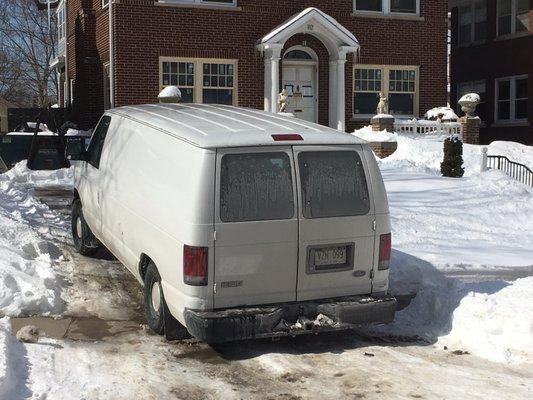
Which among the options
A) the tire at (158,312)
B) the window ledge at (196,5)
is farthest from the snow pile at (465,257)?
the window ledge at (196,5)

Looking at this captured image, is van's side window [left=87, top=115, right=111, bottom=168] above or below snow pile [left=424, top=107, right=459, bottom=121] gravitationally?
below

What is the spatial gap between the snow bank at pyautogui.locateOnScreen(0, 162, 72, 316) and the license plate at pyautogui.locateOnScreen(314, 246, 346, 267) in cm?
280

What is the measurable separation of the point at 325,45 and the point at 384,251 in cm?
1674

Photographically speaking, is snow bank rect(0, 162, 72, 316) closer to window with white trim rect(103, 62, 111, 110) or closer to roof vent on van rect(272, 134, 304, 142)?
roof vent on van rect(272, 134, 304, 142)

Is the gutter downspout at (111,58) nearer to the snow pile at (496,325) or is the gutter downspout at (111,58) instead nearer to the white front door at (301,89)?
the white front door at (301,89)

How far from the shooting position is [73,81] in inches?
1057

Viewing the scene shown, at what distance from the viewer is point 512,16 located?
27156mm

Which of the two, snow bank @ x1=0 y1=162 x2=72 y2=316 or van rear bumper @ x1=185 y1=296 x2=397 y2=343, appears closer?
van rear bumper @ x1=185 y1=296 x2=397 y2=343

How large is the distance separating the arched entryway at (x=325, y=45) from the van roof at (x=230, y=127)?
45.6 feet

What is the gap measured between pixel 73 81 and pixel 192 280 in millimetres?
22749

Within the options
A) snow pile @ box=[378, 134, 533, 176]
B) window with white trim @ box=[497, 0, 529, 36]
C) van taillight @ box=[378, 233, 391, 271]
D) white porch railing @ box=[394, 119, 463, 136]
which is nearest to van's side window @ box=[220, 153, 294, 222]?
van taillight @ box=[378, 233, 391, 271]

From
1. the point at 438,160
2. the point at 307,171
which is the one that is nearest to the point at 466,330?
the point at 307,171

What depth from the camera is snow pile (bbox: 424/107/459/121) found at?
22.1m

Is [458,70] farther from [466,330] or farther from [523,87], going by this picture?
[466,330]
